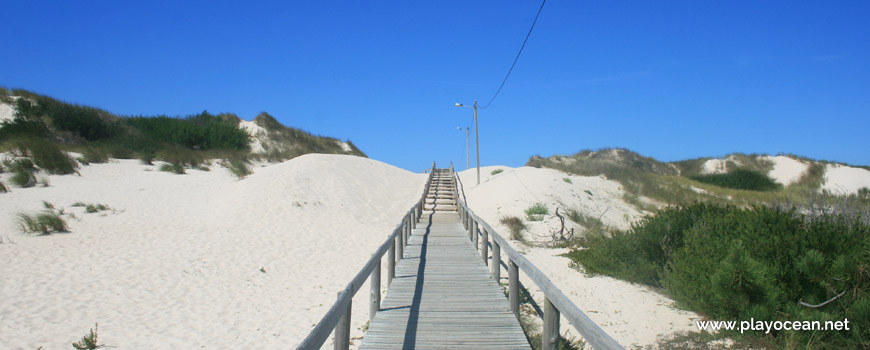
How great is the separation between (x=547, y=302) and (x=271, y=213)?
1453 cm

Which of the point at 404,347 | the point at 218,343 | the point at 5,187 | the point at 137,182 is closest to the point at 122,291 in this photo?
the point at 218,343

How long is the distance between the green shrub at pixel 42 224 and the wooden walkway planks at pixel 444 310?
948 centimetres

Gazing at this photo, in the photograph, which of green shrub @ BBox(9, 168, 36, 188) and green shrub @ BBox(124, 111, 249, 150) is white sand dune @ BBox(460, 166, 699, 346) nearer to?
green shrub @ BBox(9, 168, 36, 188)

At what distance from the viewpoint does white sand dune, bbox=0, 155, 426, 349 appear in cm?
699

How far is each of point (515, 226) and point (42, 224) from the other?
1337 centimetres

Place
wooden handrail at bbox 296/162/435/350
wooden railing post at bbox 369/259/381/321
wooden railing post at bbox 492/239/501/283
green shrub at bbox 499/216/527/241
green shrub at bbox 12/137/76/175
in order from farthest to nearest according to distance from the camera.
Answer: green shrub at bbox 12/137/76/175, green shrub at bbox 499/216/527/241, wooden railing post at bbox 492/239/501/283, wooden railing post at bbox 369/259/381/321, wooden handrail at bbox 296/162/435/350

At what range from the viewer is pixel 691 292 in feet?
23.1

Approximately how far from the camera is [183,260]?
35.0 feet

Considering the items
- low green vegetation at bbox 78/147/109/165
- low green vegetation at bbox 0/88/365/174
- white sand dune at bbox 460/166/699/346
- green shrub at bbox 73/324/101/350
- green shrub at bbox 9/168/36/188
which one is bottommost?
green shrub at bbox 73/324/101/350

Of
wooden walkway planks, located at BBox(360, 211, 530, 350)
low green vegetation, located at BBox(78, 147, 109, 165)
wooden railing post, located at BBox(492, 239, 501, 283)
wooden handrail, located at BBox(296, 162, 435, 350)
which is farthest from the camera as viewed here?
low green vegetation, located at BBox(78, 147, 109, 165)

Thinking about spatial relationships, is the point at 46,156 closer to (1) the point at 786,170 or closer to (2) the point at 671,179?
(2) the point at 671,179

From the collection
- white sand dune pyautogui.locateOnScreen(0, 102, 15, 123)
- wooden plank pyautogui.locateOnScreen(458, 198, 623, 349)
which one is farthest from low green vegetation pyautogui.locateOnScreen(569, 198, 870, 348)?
white sand dune pyautogui.locateOnScreen(0, 102, 15, 123)

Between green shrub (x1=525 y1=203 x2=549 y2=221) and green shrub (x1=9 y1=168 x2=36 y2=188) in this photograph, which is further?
green shrub (x1=525 y1=203 x2=549 y2=221)

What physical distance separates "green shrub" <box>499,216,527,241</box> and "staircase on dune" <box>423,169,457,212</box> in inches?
180
